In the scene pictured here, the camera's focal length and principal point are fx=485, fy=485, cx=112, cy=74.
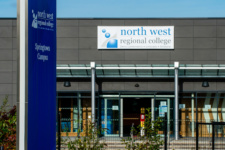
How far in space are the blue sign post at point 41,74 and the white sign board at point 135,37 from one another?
17.6 meters

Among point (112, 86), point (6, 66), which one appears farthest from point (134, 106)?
point (6, 66)

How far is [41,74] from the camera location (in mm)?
8344

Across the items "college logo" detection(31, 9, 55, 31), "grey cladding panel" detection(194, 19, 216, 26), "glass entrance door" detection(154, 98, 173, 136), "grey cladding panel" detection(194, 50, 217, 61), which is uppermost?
"grey cladding panel" detection(194, 19, 216, 26)

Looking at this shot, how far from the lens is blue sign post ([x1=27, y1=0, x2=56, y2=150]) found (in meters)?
8.02

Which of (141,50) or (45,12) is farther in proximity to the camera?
(141,50)

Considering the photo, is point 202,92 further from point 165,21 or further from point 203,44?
point 165,21

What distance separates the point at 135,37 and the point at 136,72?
191cm

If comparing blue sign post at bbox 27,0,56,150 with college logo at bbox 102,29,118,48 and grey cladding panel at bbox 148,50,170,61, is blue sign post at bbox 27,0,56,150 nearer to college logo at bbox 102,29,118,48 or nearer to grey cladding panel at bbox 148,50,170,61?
college logo at bbox 102,29,118,48

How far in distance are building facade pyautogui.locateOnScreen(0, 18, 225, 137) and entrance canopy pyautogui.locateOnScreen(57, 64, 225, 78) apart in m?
0.05

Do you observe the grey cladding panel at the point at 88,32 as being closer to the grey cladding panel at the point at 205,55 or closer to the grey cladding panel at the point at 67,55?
the grey cladding panel at the point at 67,55

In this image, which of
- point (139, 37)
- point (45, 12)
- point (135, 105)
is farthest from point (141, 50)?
point (45, 12)

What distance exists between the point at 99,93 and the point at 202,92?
5.63 m

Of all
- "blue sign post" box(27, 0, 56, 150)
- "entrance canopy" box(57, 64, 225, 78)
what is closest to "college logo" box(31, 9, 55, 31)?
"blue sign post" box(27, 0, 56, 150)

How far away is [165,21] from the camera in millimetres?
26438
